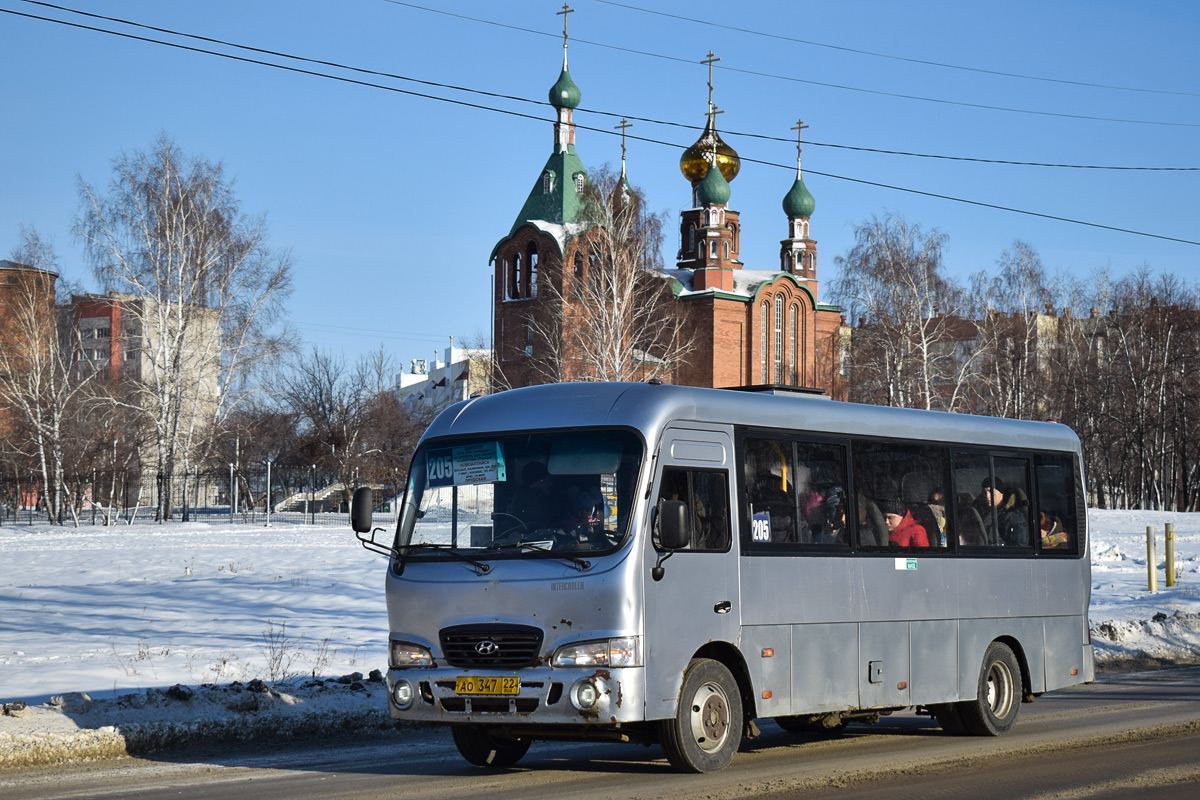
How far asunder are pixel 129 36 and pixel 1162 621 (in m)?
15.1

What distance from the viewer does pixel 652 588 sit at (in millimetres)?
8562

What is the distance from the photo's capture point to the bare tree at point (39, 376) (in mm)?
45625

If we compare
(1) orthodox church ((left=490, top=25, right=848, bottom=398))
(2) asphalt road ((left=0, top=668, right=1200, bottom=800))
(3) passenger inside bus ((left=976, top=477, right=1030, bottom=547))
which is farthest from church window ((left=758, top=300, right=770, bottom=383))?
(2) asphalt road ((left=0, top=668, right=1200, bottom=800))

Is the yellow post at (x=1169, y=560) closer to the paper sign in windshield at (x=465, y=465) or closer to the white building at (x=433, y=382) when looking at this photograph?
the paper sign in windshield at (x=465, y=465)

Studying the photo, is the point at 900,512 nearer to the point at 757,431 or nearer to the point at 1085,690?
the point at 757,431

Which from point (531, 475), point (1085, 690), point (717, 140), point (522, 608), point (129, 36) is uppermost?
point (717, 140)

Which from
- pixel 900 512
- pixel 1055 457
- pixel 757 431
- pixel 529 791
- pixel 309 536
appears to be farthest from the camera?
pixel 309 536

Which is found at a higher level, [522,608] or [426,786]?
[522,608]

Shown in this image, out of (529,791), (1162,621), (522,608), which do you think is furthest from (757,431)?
(1162,621)

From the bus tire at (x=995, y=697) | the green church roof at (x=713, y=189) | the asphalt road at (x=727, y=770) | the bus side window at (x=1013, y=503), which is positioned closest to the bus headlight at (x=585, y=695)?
the asphalt road at (x=727, y=770)

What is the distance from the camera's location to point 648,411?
894 cm

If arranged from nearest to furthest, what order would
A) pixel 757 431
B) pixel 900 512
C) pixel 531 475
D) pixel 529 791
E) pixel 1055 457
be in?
pixel 529 791
pixel 531 475
pixel 757 431
pixel 900 512
pixel 1055 457

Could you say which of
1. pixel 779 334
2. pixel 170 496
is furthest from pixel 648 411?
pixel 779 334

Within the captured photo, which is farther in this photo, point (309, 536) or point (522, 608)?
point (309, 536)
